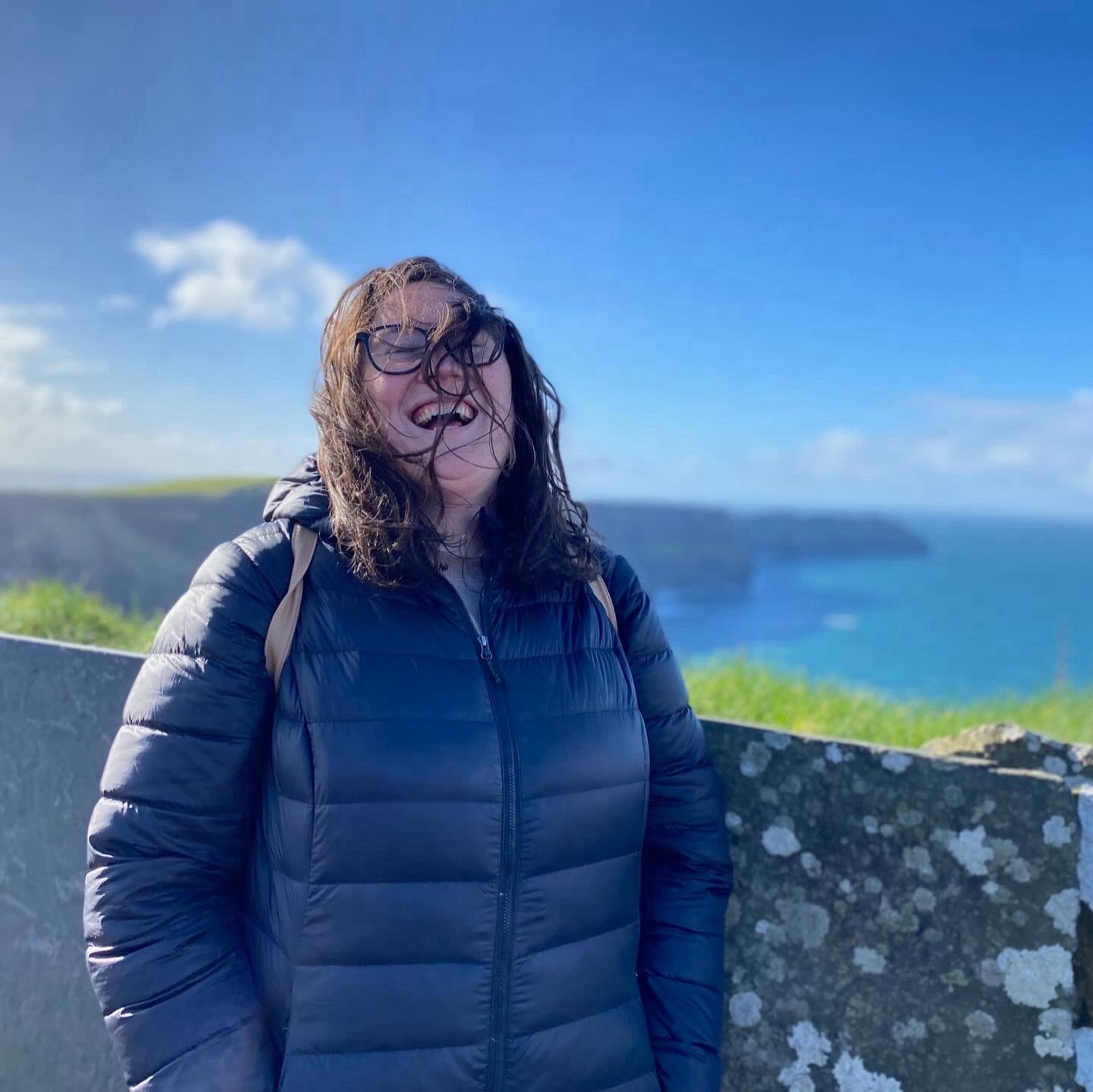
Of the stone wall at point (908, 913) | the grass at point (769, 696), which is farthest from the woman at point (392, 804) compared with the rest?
the grass at point (769, 696)

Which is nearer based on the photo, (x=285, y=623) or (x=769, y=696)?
(x=285, y=623)

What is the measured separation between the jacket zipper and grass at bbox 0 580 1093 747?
1.96 metres

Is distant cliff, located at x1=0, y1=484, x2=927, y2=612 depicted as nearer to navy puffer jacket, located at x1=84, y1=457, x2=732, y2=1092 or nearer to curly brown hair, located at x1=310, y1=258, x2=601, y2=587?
curly brown hair, located at x1=310, y1=258, x2=601, y2=587

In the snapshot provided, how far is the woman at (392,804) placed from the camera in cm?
150

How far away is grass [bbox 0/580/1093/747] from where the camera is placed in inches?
142

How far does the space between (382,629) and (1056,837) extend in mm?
1485

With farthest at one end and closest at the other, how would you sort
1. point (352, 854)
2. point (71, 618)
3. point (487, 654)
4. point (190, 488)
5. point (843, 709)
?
1. point (190, 488)
2. point (71, 618)
3. point (843, 709)
4. point (487, 654)
5. point (352, 854)

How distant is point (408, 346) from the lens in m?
1.71

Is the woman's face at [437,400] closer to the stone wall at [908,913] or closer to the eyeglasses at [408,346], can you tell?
the eyeglasses at [408,346]

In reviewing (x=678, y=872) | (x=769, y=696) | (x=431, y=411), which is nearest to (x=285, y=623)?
(x=431, y=411)

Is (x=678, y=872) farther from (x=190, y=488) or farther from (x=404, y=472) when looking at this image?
(x=190, y=488)

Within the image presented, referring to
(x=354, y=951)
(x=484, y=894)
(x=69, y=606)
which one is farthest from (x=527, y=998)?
(x=69, y=606)

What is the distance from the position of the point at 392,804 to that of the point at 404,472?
2.13 ft

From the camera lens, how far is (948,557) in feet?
164
